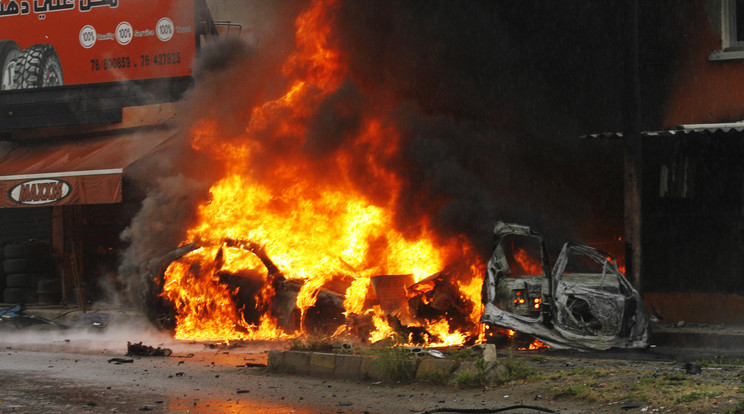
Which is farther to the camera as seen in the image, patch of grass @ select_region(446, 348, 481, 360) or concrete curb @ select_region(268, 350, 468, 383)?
patch of grass @ select_region(446, 348, 481, 360)

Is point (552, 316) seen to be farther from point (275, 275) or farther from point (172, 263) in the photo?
point (172, 263)

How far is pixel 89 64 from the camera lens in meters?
19.1

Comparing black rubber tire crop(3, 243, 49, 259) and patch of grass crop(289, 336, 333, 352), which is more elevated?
black rubber tire crop(3, 243, 49, 259)

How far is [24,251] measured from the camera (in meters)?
17.9

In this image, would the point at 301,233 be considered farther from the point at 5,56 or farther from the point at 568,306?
the point at 5,56

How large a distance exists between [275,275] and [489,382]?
241 inches

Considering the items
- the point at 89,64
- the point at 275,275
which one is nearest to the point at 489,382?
the point at 275,275

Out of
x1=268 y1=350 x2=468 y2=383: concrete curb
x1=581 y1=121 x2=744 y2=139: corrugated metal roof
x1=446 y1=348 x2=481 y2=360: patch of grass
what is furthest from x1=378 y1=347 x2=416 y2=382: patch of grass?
x1=581 y1=121 x2=744 y2=139: corrugated metal roof

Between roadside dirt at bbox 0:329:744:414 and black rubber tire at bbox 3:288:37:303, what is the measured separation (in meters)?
7.90

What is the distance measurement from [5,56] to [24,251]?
16.7ft

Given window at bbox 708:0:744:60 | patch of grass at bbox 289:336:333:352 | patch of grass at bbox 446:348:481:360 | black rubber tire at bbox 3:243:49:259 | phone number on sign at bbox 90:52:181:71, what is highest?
phone number on sign at bbox 90:52:181:71

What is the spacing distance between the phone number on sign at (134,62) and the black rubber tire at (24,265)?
4519mm

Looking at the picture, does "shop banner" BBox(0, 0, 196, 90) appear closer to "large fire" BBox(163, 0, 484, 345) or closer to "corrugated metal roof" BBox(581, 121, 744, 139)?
"large fire" BBox(163, 0, 484, 345)

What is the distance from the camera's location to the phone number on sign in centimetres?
1836
